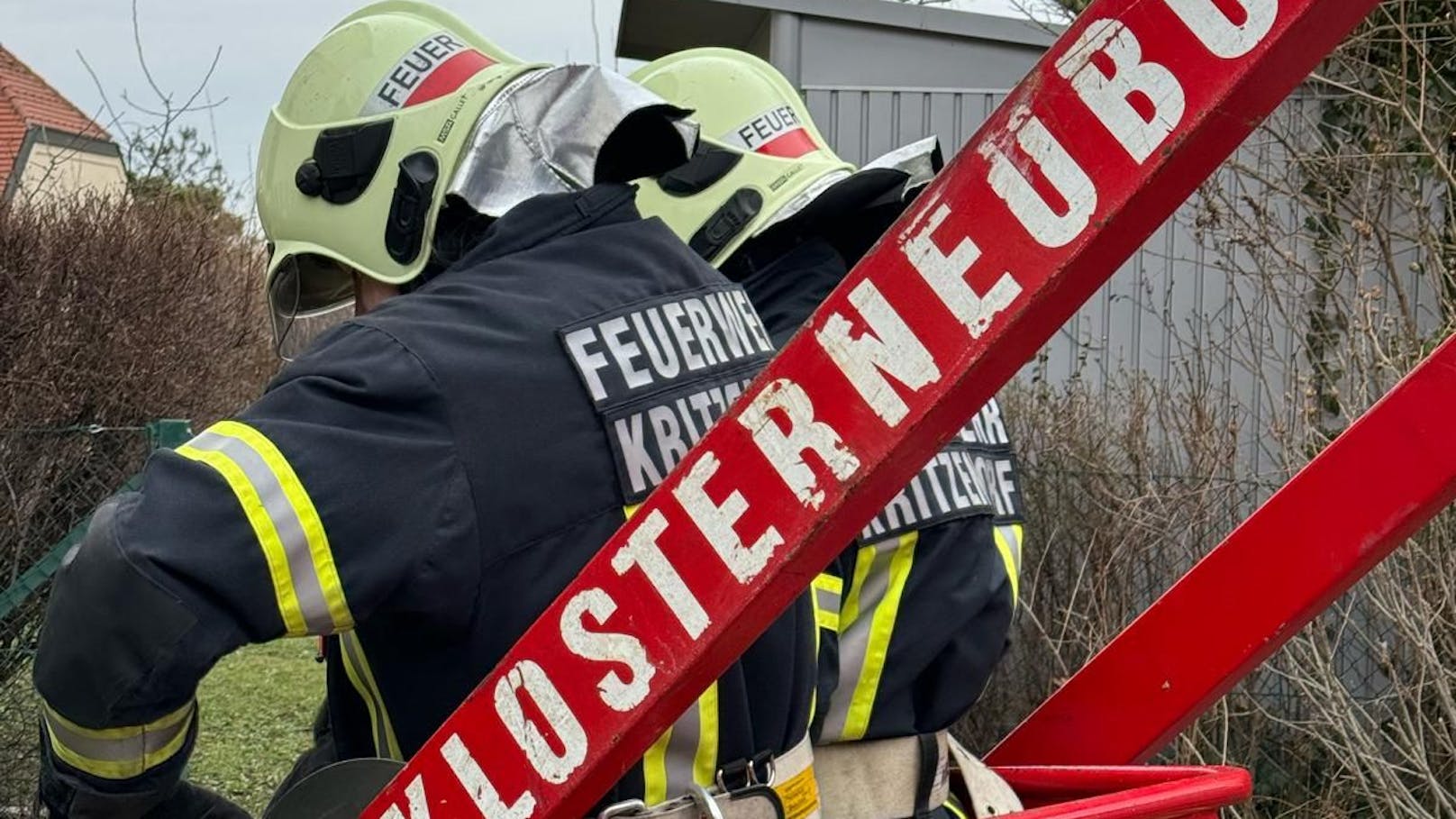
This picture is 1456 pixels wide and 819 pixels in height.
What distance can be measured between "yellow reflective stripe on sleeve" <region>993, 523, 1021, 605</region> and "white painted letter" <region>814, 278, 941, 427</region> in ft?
5.40

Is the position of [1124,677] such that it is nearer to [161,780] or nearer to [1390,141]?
[161,780]

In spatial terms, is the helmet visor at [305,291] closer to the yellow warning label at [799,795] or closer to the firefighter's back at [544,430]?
the firefighter's back at [544,430]

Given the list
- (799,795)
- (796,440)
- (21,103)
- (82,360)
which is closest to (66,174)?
(82,360)

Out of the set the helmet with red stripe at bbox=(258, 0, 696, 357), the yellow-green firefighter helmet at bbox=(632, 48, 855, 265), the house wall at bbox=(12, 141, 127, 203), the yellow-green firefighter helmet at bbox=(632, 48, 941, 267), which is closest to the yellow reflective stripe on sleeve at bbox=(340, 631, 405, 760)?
the helmet with red stripe at bbox=(258, 0, 696, 357)

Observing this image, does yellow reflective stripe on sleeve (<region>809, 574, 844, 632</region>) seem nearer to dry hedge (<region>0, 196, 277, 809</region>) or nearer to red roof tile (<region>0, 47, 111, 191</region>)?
dry hedge (<region>0, 196, 277, 809</region>)

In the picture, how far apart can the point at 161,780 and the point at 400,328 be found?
57 centimetres

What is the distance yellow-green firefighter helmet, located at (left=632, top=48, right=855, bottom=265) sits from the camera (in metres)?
3.71

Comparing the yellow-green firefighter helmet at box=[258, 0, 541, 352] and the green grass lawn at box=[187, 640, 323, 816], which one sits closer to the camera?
the yellow-green firefighter helmet at box=[258, 0, 541, 352]

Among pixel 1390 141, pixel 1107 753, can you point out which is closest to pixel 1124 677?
pixel 1107 753

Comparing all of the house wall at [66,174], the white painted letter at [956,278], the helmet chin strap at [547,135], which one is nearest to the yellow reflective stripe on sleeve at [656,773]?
the helmet chin strap at [547,135]

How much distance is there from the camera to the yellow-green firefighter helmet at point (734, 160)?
3705mm

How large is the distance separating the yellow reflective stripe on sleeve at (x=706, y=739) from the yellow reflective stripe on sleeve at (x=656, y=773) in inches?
1.8

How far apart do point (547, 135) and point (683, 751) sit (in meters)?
0.84

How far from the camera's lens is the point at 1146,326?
726 centimetres
